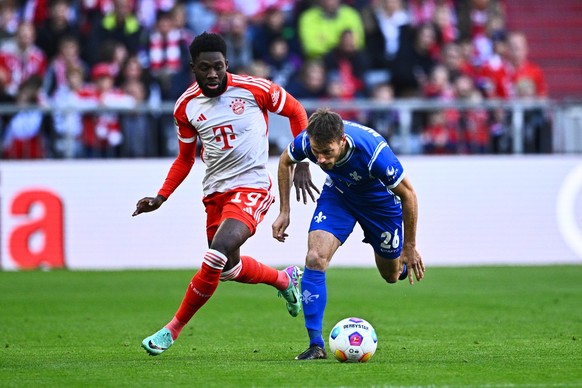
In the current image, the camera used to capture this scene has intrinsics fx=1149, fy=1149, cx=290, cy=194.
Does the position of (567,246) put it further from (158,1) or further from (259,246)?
(158,1)

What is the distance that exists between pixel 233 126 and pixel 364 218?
1.30 meters

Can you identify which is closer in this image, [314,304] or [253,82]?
[314,304]

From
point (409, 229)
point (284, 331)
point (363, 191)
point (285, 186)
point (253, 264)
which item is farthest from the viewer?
point (284, 331)

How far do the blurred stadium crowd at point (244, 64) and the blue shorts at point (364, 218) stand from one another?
8.16 meters

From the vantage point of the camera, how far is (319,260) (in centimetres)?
860

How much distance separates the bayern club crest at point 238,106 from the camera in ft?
30.7

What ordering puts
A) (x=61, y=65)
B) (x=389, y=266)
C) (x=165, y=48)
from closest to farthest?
(x=389, y=266)
(x=61, y=65)
(x=165, y=48)

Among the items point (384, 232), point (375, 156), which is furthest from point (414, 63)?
point (375, 156)

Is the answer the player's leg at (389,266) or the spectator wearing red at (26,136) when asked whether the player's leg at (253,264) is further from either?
the spectator wearing red at (26,136)

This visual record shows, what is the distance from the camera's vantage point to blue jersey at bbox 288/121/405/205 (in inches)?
329

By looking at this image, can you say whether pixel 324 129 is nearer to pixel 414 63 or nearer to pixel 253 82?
pixel 253 82

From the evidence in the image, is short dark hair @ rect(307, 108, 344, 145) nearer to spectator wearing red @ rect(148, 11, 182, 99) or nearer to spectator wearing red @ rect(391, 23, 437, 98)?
spectator wearing red @ rect(148, 11, 182, 99)

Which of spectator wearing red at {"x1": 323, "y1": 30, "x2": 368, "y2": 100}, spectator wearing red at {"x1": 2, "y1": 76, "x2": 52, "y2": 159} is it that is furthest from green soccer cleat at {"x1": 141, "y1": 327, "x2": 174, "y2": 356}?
spectator wearing red at {"x1": 323, "y1": 30, "x2": 368, "y2": 100}

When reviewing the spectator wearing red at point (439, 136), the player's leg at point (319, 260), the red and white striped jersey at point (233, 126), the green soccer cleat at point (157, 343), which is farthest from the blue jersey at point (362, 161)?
the spectator wearing red at point (439, 136)
